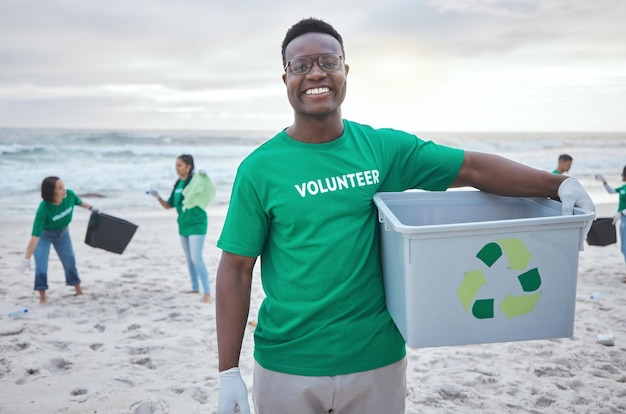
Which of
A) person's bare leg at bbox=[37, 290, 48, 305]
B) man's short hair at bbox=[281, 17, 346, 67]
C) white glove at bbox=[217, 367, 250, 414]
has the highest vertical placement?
man's short hair at bbox=[281, 17, 346, 67]

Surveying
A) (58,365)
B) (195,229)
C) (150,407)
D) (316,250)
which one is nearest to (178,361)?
(150,407)

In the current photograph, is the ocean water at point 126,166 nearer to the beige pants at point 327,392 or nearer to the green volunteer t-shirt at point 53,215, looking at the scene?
the green volunteer t-shirt at point 53,215

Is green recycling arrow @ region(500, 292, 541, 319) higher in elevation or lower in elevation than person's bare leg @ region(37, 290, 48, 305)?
higher

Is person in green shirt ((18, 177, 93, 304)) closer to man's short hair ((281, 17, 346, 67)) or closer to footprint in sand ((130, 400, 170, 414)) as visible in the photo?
footprint in sand ((130, 400, 170, 414))

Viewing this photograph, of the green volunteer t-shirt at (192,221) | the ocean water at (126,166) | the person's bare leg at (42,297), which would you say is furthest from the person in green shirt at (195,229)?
the ocean water at (126,166)

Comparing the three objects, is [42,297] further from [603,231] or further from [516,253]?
[603,231]

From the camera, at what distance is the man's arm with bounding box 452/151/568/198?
174 centimetres

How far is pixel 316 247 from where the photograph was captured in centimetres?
165

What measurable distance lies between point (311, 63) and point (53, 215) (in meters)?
5.20

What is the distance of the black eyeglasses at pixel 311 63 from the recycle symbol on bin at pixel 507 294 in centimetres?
74

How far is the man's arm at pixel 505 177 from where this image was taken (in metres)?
1.74

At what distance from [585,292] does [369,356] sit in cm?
524

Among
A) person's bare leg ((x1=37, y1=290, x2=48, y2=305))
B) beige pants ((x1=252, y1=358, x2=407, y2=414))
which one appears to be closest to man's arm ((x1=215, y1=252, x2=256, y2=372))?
beige pants ((x1=252, y1=358, x2=407, y2=414))

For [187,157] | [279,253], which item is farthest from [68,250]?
[279,253]
